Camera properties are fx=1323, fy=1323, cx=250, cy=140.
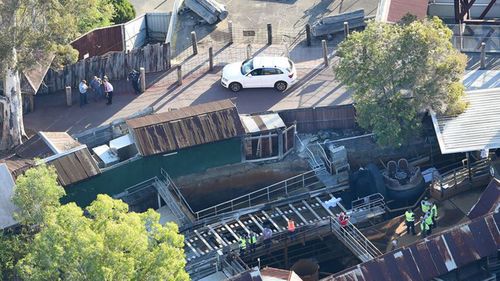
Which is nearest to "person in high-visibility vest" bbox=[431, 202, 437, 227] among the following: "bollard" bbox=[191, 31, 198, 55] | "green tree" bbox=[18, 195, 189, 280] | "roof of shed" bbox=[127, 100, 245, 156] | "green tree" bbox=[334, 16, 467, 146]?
"green tree" bbox=[334, 16, 467, 146]

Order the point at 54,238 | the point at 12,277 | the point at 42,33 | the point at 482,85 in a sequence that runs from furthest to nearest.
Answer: the point at 482,85, the point at 42,33, the point at 12,277, the point at 54,238

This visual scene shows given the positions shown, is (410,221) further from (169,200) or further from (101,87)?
(101,87)

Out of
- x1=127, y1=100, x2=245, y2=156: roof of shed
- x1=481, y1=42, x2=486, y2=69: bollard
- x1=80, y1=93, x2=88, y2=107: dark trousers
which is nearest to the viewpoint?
x1=127, y1=100, x2=245, y2=156: roof of shed

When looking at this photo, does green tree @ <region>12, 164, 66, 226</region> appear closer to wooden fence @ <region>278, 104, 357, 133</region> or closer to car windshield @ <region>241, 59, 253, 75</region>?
wooden fence @ <region>278, 104, 357, 133</region>

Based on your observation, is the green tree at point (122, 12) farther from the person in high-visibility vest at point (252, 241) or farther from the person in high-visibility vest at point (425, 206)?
the person in high-visibility vest at point (425, 206)

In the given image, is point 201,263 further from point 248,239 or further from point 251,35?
point 251,35

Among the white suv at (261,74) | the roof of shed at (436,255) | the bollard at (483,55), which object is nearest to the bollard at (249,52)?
the white suv at (261,74)

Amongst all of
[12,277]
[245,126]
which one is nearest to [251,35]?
[245,126]
